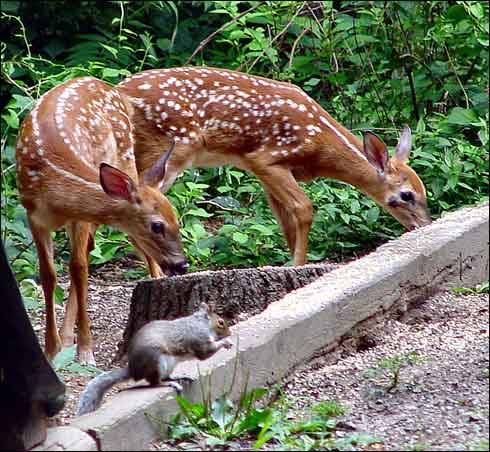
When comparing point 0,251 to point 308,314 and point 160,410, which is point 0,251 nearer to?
point 160,410

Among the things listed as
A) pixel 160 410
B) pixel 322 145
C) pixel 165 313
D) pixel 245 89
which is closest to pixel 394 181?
pixel 322 145

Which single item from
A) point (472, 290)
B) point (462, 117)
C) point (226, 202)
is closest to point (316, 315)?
point (472, 290)

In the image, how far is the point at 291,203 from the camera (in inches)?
332

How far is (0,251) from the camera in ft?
14.3

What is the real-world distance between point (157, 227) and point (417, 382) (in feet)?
8.33

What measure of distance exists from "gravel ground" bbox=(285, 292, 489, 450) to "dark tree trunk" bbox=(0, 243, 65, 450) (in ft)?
3.13

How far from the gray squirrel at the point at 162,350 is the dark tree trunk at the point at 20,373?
0.33 metres

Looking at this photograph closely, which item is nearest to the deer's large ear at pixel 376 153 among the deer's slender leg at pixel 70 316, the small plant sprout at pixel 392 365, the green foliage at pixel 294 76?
the green foliage at pixel 294 76

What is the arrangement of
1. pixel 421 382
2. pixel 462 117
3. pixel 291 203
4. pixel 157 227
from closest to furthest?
pixel 421 382
pixel 157 227
pixel 291 203
pixel 462 117

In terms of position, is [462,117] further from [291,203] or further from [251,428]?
[251,428]

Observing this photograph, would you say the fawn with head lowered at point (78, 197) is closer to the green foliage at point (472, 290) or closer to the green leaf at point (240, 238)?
the green leaf at point (240, 238)

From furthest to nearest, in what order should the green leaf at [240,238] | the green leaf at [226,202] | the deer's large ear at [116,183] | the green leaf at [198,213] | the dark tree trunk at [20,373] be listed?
1. the green leaf at [226,202]
2. the green leaf at [198,213]
3. the green leaf at [240,238]
4. the deer's large ear at [116,183]
5. the dark tree trunk at [20,373]

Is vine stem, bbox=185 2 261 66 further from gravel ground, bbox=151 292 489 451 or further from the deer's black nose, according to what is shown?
gravel ground, bbox=151 292 489 451

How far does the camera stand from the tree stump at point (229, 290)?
20.2 feet
